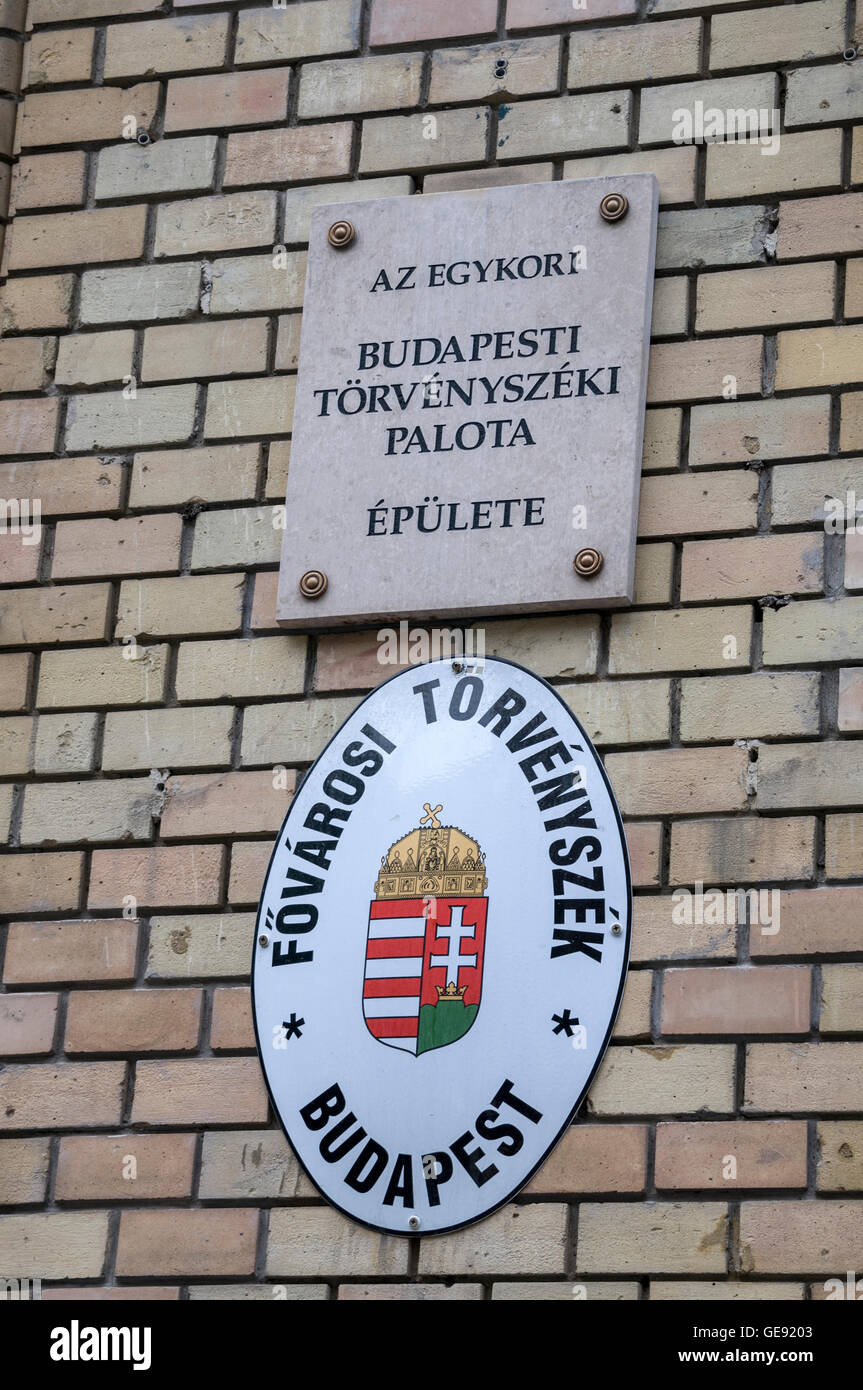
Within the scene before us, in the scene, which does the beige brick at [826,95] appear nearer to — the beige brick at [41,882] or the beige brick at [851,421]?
the beige brick at [851,421]

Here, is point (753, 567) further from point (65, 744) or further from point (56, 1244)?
point (56, 1244)

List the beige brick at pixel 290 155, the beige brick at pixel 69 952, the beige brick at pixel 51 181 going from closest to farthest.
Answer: the beige brick at pixel 69 952, the beige brick at pixel 290 155, the beige brick at pixel 51 181

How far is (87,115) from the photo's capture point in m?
4.46

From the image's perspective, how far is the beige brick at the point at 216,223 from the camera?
428 cm

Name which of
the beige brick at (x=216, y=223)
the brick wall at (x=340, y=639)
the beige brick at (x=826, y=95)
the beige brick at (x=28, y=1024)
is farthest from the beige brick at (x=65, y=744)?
the beige brick at (x=826, y=95)

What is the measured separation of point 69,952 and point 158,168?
159cm

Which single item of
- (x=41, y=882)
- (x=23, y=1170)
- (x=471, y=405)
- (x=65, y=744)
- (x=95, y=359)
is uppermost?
(x=95, y=359)

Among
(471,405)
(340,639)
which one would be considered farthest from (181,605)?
(471,405)

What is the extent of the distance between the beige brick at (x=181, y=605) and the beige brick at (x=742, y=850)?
95 centimetres

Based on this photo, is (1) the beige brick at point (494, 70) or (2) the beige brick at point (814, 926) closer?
(2) the beige brick at point (814, 926)

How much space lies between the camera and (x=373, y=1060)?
3617mm

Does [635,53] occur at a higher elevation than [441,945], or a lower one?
higher
